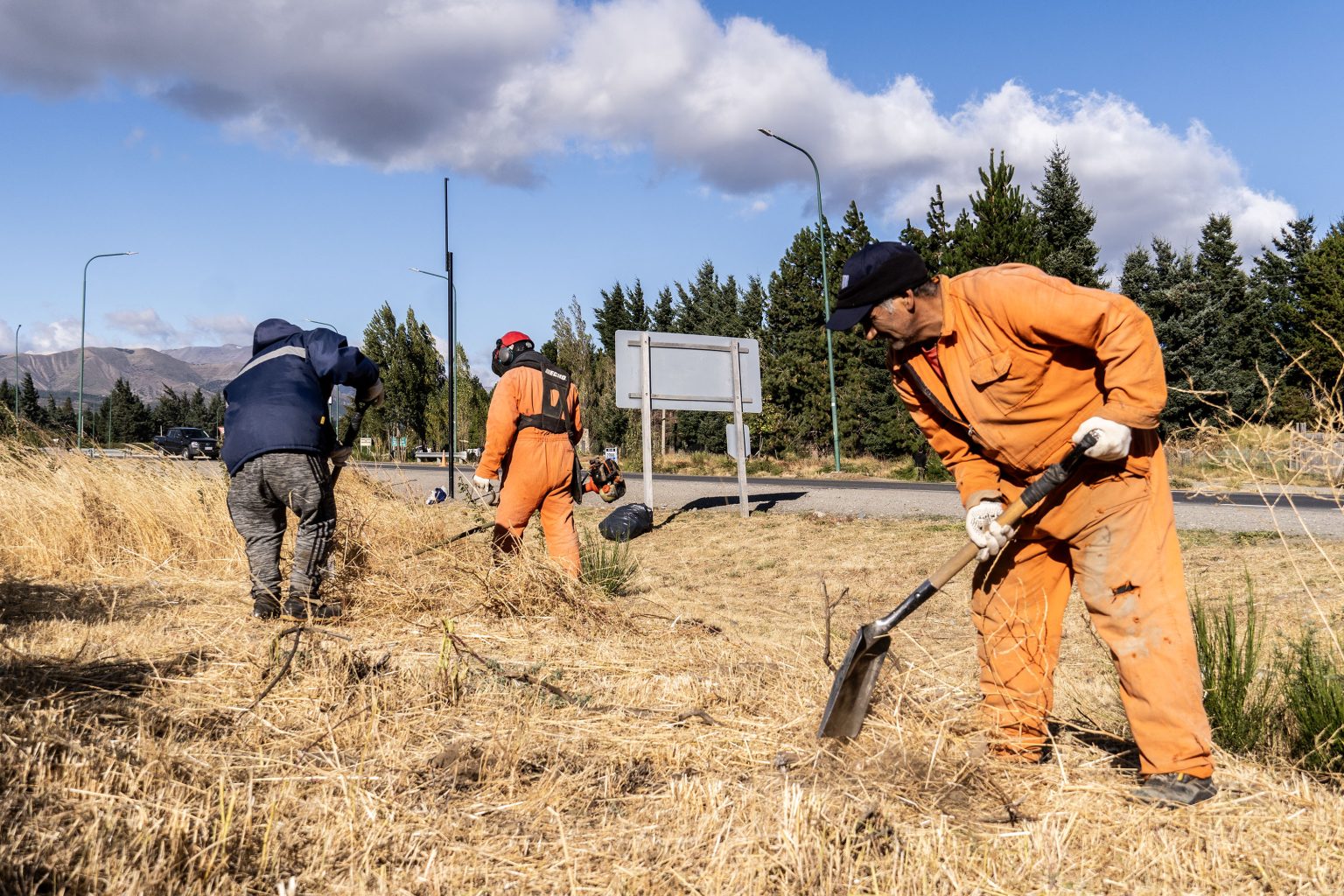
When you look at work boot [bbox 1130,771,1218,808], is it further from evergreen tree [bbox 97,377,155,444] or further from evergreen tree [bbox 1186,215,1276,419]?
evergreen tree [bbox 97,377,155,444]

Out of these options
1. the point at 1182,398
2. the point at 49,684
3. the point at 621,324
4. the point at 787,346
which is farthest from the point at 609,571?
the point at 621,324

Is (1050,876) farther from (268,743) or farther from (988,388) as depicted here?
(268,743)

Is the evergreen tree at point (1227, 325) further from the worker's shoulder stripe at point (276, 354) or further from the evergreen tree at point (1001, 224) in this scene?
the worker's shoulder stripe at point (276, 354)

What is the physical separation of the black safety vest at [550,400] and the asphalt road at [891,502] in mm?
2128

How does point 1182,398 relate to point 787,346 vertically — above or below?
below

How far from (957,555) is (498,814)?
64.1 inches

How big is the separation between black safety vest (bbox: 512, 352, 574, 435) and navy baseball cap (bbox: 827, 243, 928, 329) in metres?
3.69

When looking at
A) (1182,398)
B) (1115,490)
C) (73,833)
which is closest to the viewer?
(73,833)

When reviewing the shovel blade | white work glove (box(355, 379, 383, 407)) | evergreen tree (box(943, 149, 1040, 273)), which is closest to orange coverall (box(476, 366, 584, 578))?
white work glove (box(355, 379, 383, 407))

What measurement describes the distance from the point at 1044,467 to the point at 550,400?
416 centimetres

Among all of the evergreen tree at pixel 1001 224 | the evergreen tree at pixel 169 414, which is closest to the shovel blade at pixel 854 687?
the evergreen tree at pixel 1001 224

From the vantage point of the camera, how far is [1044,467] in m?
3.35

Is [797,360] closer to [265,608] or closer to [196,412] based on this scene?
[265,608]

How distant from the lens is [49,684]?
351 cm
